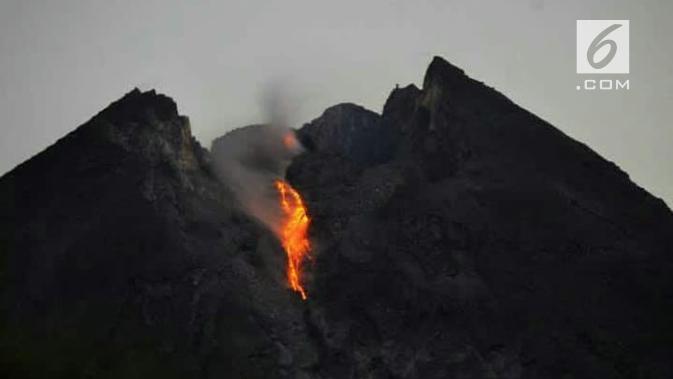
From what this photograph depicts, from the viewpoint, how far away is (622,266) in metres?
60.1

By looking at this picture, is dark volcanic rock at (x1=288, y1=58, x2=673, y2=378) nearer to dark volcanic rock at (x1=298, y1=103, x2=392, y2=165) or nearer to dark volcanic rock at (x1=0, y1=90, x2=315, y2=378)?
dark volcanic rock at (x1=0, y1=90, x2=315, y2=378)

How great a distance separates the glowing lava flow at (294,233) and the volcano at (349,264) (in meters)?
0.65

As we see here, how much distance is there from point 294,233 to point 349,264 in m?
10.5

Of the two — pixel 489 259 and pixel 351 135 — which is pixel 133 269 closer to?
pixel 489 259

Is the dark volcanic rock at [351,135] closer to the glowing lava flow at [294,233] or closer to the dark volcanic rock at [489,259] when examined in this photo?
the dark volcanic rock at [489,259]

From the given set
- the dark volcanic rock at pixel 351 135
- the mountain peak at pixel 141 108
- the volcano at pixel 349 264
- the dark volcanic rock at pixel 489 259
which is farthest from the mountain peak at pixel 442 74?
the mountain peak at pixel 141 108

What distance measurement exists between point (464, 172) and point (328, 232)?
15.4 metres

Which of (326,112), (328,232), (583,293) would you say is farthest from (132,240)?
(326,112)

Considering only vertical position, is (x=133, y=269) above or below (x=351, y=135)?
below

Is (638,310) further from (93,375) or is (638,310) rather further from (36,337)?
(36,337)

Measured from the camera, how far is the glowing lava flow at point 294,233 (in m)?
67.5

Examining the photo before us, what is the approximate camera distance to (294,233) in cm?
7444

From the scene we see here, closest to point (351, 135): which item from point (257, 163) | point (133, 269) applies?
point (257, 163)

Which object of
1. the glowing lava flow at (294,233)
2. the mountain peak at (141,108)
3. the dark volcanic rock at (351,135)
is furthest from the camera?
the dark volcanic rock at (351,135)
